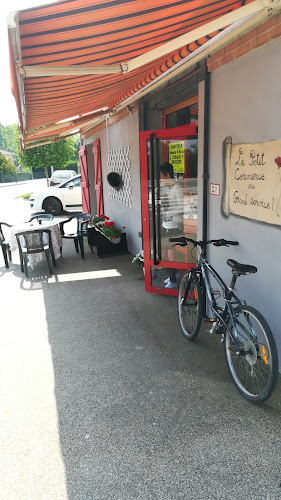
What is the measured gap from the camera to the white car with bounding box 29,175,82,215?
13.7m

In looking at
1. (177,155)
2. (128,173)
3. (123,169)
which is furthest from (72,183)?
(177,155)

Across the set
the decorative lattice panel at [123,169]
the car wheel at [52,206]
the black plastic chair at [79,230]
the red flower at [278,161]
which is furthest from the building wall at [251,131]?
the car wheel at [52,206]

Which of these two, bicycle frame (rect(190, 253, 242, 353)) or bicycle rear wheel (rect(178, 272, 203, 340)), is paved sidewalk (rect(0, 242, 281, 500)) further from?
bicycle frame (rect(190, 253, 242, 353))

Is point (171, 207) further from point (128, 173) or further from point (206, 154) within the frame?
point (128, 173)

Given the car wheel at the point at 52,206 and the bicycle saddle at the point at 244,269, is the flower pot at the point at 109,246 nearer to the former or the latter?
the bicycle saddle at the point at 244,269

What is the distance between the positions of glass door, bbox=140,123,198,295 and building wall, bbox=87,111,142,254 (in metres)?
1.39

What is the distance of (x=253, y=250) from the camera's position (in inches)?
123

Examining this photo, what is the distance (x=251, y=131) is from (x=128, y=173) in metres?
3.92

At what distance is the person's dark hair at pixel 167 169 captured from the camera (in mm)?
4695

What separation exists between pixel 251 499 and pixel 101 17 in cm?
286

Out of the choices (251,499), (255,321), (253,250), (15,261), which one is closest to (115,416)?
(251,499)

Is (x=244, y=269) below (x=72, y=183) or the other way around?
below

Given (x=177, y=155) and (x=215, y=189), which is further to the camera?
(x=177, y=155)

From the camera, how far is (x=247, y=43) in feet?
9.51
